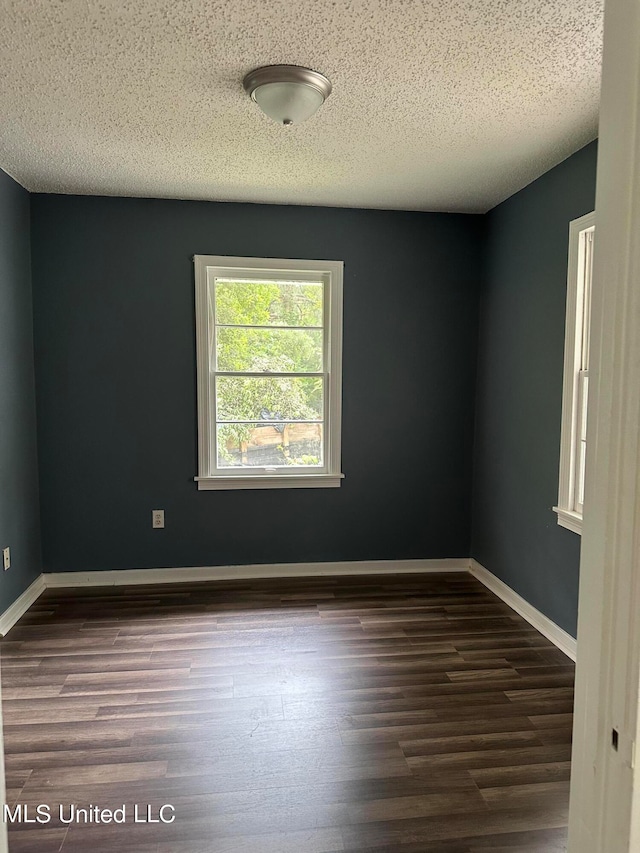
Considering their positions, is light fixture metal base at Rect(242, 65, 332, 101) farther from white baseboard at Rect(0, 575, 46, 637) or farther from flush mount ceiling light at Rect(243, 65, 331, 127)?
white baseboard at Rect(0, 575, 46, 637)

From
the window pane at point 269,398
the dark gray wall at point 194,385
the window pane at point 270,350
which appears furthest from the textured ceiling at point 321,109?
the window pane at point 269,398

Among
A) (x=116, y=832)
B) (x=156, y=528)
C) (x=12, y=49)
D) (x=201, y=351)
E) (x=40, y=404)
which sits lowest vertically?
(x=116, y=832)

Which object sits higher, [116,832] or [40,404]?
[40,404]

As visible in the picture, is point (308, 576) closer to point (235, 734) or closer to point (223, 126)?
point (235, 734)

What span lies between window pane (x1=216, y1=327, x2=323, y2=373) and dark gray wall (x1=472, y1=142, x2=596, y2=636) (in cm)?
121

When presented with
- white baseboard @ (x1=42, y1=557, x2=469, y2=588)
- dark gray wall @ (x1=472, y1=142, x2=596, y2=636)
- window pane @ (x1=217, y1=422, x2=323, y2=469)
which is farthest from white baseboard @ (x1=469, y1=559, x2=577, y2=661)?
window pane @ (x1=217, y1=422, x2=323, y2=469)

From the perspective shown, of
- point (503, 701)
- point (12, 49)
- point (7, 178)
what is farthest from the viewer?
point (7, 178)

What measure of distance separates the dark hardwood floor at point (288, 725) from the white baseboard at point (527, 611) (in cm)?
6

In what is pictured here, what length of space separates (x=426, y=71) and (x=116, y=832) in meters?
2.80

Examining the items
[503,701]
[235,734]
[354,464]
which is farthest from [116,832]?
[354,464]

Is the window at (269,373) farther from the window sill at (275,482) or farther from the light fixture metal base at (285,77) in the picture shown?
the light fixture metal base at (285,77)

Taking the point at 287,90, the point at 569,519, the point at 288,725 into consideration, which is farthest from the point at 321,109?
the point at 288,725

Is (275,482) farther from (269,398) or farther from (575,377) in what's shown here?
(575,377)

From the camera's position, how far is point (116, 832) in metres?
1.76
